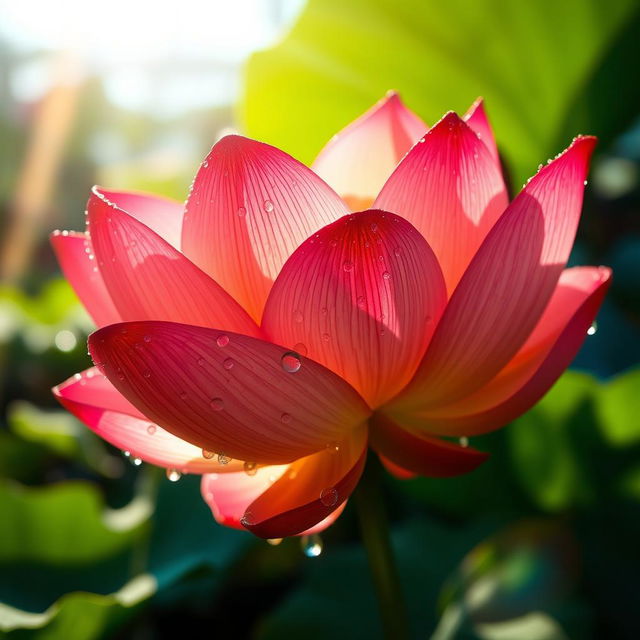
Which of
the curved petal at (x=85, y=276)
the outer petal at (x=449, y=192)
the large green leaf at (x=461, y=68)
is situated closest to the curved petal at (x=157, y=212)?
the curved petal at (x=85, y=276)

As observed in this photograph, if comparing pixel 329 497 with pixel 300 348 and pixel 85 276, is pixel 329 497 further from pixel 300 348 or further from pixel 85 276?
pixel 85 276

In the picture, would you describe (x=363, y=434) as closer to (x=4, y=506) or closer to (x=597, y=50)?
(x=4, y=506)

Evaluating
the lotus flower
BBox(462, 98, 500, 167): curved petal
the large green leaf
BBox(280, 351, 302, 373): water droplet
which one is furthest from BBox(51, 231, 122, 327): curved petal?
the large green leaf

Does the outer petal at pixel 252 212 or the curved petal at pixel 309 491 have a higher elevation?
the outer petal at pixel 252 212

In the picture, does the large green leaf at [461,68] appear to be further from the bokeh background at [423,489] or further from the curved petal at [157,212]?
the curved petal at [157,212]

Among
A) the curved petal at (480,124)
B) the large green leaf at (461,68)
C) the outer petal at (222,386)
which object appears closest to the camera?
the outer petal at (222,386)

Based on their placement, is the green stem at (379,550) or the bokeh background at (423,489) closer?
the green stem at (379,550)

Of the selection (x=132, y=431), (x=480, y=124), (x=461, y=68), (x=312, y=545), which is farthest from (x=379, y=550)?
(x=461, y=68)

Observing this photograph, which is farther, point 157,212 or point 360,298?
point 157,212
